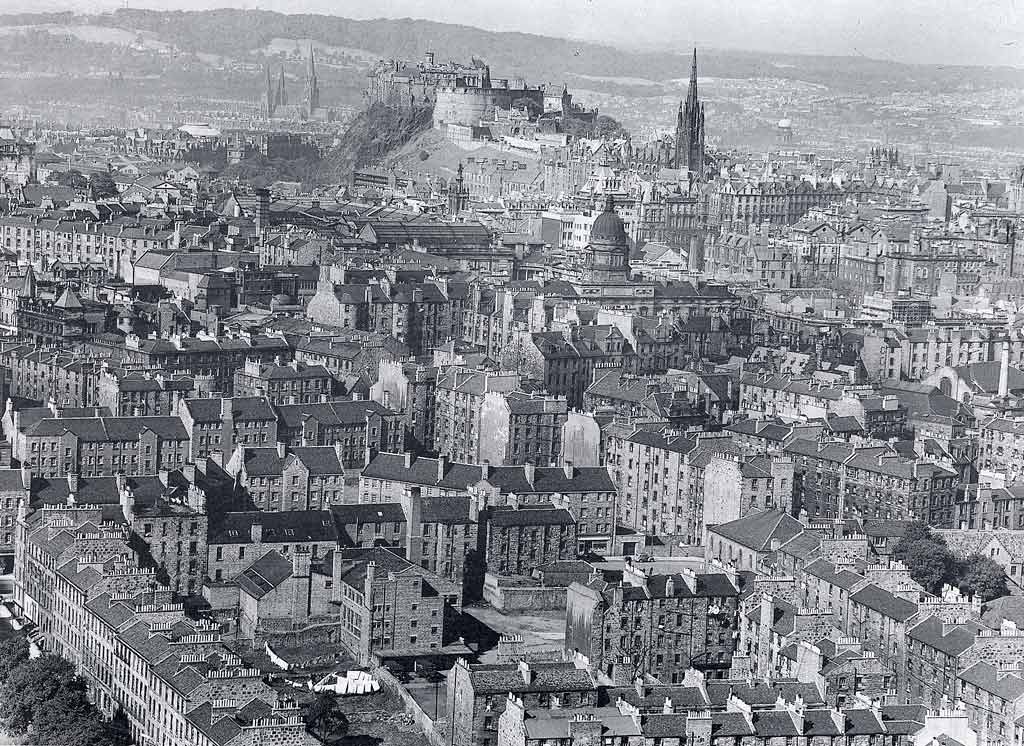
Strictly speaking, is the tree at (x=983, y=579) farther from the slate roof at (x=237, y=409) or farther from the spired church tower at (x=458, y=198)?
the spired church tower at (x=458, y=198)

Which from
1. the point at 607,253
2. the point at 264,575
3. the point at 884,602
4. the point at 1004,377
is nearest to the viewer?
the point at 884,602

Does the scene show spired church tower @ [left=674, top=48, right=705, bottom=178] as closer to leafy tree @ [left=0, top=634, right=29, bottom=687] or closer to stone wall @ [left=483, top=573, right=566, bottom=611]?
stone wall @ [left=483, top=573, right=566, bottom=611]

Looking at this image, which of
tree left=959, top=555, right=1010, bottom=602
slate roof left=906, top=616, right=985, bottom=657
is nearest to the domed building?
tree left=959, top=555, right=1010, bottom=602

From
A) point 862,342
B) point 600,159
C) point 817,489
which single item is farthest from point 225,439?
point 600,159

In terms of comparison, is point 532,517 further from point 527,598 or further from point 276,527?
point 276,527

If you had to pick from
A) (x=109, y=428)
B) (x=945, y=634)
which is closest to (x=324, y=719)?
(x=945, y=634)

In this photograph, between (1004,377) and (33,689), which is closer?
(33,689)
